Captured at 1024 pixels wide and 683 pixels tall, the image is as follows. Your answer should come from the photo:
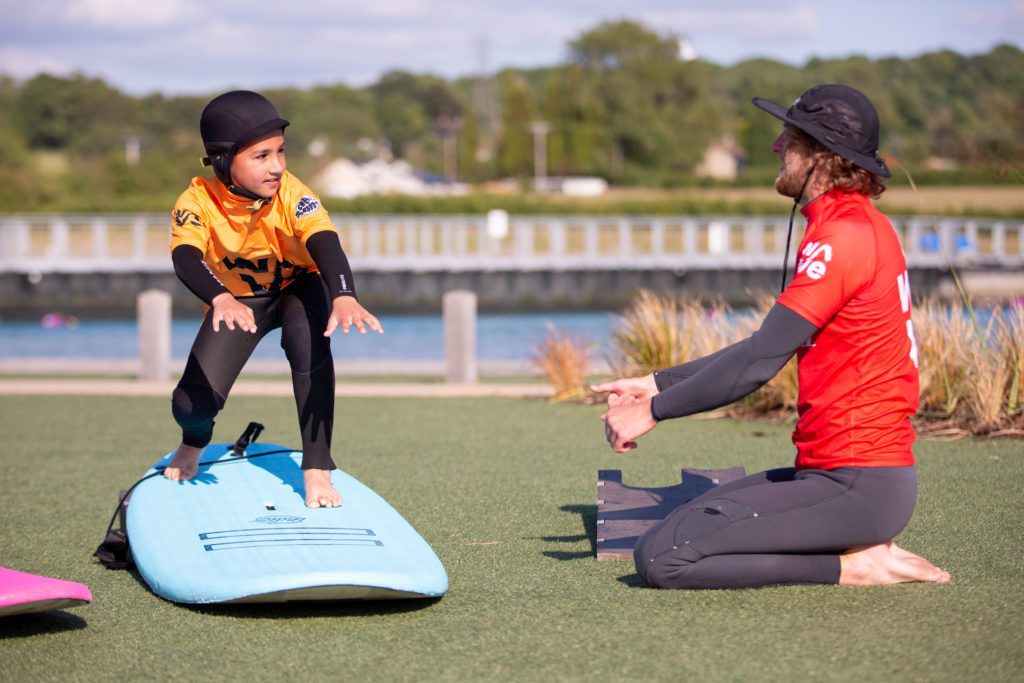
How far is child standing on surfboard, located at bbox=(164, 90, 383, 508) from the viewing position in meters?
5.13

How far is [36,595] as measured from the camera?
150 inches

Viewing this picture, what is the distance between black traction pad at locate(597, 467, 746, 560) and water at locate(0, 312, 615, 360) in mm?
17794

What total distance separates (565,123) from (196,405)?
8298 cm

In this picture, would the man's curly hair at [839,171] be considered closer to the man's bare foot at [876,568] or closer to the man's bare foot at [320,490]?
the man's bare foot at [876,568]

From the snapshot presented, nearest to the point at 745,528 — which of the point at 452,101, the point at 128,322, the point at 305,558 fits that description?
the point at 305,558

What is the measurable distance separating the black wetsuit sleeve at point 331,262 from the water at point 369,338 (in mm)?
18130

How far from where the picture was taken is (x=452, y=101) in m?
133

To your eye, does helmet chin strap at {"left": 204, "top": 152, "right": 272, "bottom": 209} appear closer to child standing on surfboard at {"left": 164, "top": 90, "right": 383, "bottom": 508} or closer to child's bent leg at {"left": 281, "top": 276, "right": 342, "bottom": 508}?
child standing on surfboard at {"left": 164, "top": 90, "right": 383, "bottom": 508}

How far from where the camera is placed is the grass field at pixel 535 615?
11.7 feet

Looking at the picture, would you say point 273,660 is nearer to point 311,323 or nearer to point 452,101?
point 311,323

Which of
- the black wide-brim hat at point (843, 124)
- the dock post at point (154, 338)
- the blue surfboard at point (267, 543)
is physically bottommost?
the dock post at point (154, 338)

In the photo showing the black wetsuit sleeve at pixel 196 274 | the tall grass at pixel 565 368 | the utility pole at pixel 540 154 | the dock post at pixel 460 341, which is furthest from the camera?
the utility pole at pixel 540 154

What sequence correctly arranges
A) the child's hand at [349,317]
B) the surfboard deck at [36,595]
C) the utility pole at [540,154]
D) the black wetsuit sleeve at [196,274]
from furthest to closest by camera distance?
the utility pole at [540,154], the black wetsuit sleeve at [196,274], the child's hand at [349,317], the surfboard deck at [36,595]

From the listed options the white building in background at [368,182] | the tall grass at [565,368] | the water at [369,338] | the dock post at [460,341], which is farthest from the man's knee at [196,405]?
the white building in background at [368,182]
